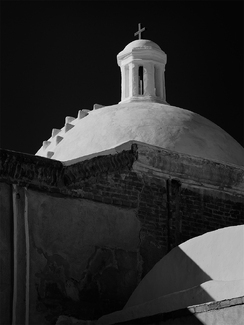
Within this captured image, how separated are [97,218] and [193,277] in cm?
147

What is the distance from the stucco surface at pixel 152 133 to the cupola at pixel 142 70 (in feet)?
3.93

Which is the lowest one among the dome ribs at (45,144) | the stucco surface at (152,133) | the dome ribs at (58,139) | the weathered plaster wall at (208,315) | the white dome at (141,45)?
the weathered plaster wall at (208,315)

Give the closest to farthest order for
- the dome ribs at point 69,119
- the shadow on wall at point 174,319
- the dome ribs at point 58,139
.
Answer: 1. the shadow on wall at point 174,319
2. the dome ribs at point 58,139
3. the dome ribs at point 69,119

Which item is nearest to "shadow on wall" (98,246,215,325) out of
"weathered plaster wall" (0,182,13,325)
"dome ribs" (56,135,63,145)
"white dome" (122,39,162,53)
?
"weathered plaster wall" (0,182,13,325)

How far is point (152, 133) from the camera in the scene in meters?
12.7

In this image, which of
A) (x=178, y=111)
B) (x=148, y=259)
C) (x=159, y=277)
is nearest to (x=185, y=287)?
(x=159, y=277)

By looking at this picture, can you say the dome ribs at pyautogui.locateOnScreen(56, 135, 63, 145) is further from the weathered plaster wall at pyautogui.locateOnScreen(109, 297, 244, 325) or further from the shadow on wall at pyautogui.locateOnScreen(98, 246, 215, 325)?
the weathered plaster wall at pyautogui.locateOnScreen(109, 297, 244, 325)

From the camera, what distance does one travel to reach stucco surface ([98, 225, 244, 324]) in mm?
8766

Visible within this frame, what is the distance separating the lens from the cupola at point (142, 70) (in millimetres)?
15242

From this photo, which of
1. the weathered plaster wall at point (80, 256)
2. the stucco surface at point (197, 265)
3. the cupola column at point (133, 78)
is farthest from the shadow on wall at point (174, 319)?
the cupola column at point (133, 78)

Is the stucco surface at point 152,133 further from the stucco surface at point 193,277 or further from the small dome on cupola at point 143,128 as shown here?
the stucco surface at point 193,277

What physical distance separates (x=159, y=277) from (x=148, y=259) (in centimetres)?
72

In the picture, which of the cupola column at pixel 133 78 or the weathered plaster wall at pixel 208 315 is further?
the cupola column at pixel 133 78

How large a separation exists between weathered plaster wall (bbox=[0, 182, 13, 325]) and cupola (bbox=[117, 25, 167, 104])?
6.13m
